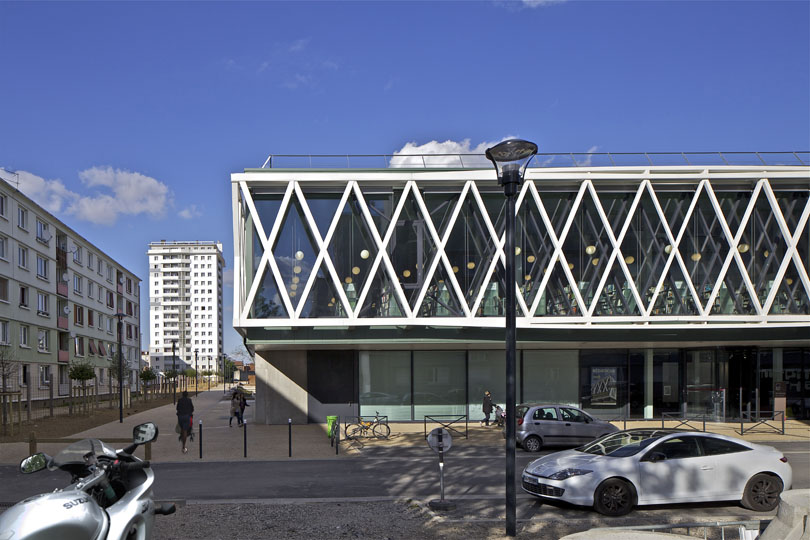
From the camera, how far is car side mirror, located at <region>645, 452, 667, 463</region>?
33.0ft

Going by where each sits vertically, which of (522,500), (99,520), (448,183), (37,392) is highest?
(448,183)

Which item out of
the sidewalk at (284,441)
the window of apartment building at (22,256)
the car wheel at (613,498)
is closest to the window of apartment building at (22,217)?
the window of apartment building at (22,256)

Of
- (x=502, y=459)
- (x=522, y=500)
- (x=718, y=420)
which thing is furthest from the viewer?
(x=718, y=420)

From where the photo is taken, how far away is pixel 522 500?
430 inches

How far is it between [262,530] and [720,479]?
7.15m

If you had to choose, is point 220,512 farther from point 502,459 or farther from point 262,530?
point 502,459

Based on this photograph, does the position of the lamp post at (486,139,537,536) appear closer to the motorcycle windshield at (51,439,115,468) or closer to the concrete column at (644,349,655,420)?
the motorcycle windshield at (51,439,115,468)

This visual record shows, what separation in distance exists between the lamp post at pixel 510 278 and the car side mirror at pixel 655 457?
269cm

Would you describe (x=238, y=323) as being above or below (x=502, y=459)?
above

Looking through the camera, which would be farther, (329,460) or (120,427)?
(120,427)

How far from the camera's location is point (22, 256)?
43938 millimetres

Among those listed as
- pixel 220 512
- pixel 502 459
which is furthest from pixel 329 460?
pixel 220 512

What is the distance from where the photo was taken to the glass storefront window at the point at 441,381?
2698 cm

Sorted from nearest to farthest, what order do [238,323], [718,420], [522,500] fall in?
1. [522,500]
2. [238,323]
3. [718,420]
